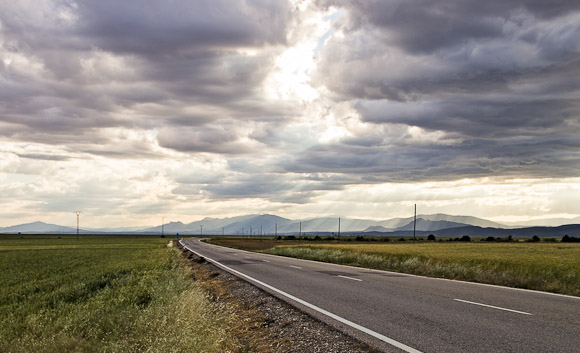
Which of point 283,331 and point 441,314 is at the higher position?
point 441,314

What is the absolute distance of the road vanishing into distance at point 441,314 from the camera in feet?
23.6

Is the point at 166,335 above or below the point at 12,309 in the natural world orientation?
above

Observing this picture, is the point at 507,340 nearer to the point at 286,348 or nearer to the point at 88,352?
the point at 286,348

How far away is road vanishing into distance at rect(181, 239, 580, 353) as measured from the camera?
23.6 feet

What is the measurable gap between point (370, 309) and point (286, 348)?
3.51 metres

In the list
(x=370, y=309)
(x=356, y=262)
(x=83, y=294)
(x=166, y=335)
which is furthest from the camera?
(x=356, y=262)

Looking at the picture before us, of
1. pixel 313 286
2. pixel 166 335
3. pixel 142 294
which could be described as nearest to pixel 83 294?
pixel 142 294

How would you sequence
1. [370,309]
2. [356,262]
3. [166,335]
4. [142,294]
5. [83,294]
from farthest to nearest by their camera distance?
[356,262]
[83,294]
[142,294]
[370,309]
[166,335]

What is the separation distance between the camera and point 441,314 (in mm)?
9555

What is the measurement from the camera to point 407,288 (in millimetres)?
14047

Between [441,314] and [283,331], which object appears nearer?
[283,331]

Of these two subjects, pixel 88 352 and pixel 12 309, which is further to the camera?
pixel 12 309

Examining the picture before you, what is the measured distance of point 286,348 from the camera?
24.2 feet

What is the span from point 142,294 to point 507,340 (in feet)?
34.6
